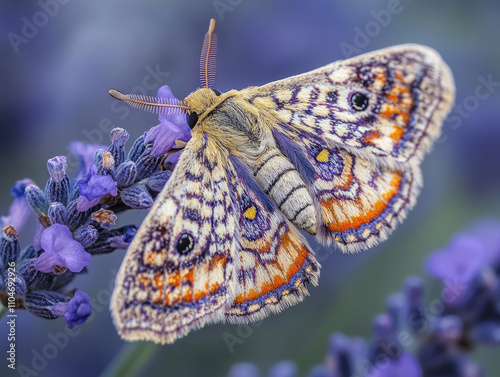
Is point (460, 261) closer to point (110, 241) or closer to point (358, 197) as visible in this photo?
point (358, 197)

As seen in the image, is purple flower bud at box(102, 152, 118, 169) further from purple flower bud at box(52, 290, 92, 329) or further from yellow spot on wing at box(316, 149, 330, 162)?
yellow spot on wing at box(316, 149, 330, 162)

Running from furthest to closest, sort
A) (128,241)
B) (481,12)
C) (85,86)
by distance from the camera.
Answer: (481,12)
(85,86)
(128,241)

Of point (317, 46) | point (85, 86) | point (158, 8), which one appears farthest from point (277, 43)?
point (85, 86)

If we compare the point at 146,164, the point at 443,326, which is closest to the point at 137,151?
the point at 146,164

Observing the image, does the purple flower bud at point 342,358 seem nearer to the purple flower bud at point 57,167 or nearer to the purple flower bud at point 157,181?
the purple flower bud at point 157,181

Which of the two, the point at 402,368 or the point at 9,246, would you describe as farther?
the point at 402,368

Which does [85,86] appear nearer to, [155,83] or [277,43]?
[155,83]
